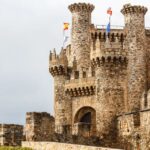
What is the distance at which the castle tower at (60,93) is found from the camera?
39656mm

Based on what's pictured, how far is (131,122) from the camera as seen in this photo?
3134 centimetres

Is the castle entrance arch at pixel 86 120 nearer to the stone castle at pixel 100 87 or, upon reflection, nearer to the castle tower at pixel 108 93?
the stone castle at pixel 100 87

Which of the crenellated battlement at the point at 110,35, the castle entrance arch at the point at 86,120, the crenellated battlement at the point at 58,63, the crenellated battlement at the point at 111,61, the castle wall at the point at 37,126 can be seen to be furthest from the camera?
the crenellated battlement at the point at 58,63

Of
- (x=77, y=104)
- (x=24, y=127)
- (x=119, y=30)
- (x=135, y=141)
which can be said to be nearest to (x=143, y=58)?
(x=119, y=30)

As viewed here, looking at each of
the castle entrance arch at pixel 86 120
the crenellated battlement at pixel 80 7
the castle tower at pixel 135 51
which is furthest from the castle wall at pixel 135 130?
the crenellated battlement at pixel 80 7

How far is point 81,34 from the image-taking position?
41.0 metres

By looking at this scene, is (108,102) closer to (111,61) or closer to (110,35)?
(111,61)

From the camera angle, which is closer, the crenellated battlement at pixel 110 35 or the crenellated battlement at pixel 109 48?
the crenellated battlement at pixel 109 48

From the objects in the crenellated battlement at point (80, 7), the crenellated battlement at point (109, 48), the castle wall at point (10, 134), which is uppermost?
the crenellated battlement at point (80, 7)

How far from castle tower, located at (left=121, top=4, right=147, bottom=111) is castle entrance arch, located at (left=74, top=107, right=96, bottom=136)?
3.09 meters

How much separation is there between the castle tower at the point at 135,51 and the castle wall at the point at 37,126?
835 cm

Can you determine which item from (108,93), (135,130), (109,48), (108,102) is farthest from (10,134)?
(109,48)

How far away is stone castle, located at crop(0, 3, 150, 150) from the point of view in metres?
31.0

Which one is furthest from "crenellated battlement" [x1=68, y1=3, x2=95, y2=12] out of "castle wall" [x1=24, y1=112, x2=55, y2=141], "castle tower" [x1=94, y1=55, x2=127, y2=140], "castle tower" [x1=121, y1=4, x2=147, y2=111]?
"castle wall" [x1=24, y1=112, x2=55, y2=141]
